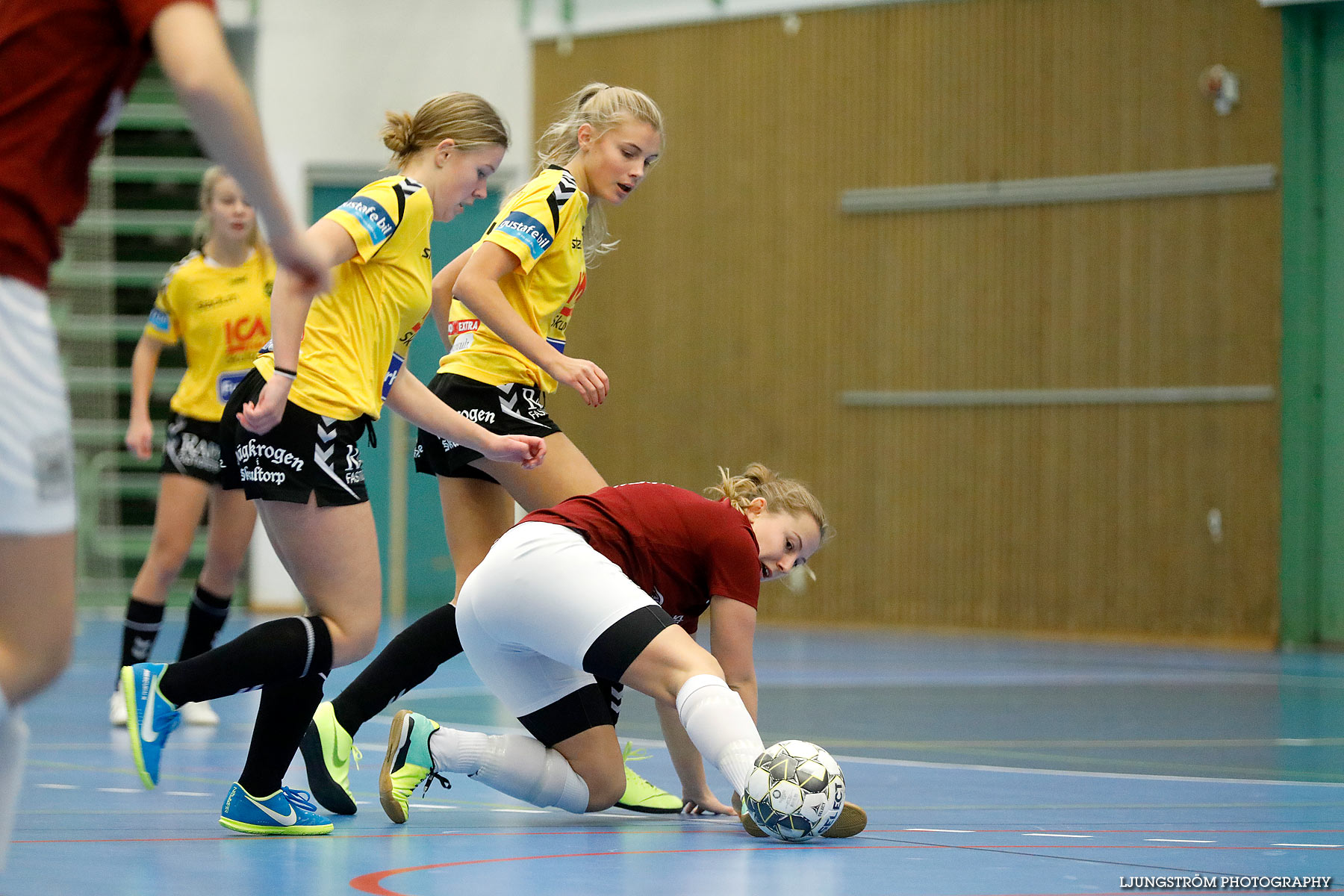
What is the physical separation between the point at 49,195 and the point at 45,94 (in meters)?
0.12

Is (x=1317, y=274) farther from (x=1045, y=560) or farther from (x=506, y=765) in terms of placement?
(x=506, y=765)

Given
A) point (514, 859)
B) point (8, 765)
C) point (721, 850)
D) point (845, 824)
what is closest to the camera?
point (8, 765)

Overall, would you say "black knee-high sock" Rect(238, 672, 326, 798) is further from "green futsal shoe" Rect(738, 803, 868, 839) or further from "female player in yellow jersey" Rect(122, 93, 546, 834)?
"green futsal shoe" Rect(738, 803, 868, 839)

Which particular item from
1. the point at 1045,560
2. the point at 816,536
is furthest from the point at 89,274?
the point at 816,536

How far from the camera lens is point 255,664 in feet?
10.8

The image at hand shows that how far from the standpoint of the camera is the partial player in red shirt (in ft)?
6.38

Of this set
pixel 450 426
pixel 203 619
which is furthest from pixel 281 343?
pixel 203 619

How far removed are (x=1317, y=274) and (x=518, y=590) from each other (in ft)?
26.3

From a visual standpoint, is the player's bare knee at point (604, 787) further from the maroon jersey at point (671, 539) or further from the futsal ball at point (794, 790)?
the futsal ball at point (794, 790)

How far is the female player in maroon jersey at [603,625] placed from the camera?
3.20 meters

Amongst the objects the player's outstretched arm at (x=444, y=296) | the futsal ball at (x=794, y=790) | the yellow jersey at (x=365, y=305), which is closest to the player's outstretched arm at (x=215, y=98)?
the yellow jersey at (x=365, y=305)

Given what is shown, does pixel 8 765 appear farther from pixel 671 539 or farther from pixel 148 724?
pixel 671 539

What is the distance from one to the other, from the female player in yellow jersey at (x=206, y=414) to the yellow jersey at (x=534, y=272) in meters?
1.68

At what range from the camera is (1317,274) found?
32.8 ft
